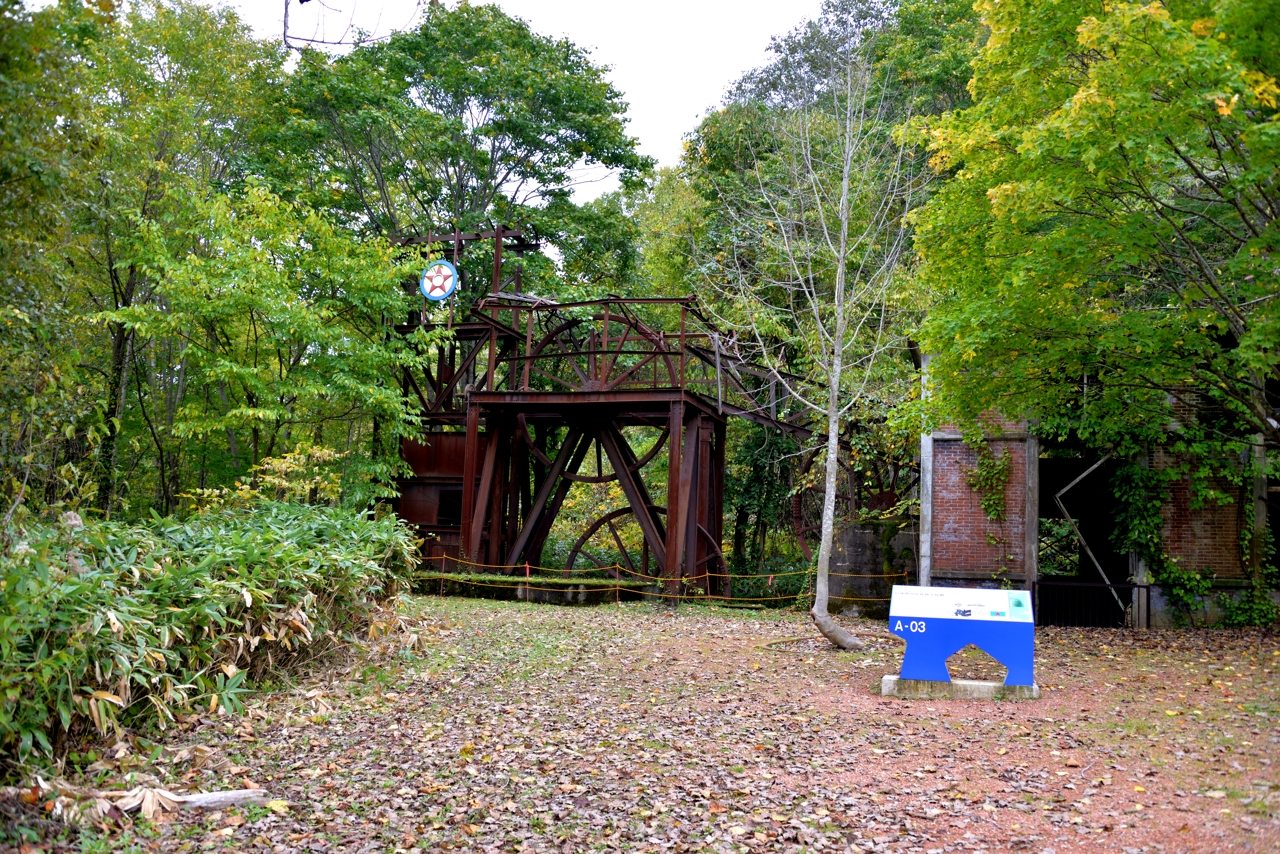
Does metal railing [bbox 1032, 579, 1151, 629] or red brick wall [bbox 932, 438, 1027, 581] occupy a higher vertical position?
red brick wall [bbox 932, 438, 1027, 581]

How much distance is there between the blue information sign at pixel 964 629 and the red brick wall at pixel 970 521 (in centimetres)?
607

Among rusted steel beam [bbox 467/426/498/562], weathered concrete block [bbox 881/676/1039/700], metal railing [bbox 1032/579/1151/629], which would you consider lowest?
weathered concrete block [bbox 881/676/1039/700]

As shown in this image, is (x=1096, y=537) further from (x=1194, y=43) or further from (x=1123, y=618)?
(x=1194, y=43)

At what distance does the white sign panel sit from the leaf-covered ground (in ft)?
2.76

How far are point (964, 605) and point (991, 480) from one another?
6.48 metres

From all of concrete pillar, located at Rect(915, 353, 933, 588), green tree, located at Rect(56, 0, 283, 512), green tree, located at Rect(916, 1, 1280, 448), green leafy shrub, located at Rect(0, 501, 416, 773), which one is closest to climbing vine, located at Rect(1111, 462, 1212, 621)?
→ green tree, located at Rect(916, 1, 1280, 448)

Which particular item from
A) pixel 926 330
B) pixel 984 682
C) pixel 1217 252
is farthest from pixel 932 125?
pixel 984 682

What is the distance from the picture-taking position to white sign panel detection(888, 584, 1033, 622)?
9016mm

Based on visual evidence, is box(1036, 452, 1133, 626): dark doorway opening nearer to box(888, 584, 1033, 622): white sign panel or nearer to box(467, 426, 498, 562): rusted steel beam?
box(888, 584, 1033, 622): white sign panel

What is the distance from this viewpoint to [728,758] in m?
7.08

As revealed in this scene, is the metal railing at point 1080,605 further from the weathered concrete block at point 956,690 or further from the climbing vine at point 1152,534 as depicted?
the weathered concrete block at point 956,690

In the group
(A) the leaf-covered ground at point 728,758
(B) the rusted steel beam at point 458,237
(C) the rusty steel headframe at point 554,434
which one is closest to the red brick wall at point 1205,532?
(A) the leaf-covered ground at point 728,758

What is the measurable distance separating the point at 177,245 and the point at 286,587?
12133 millimetres

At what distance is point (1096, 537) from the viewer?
63.0 ft
